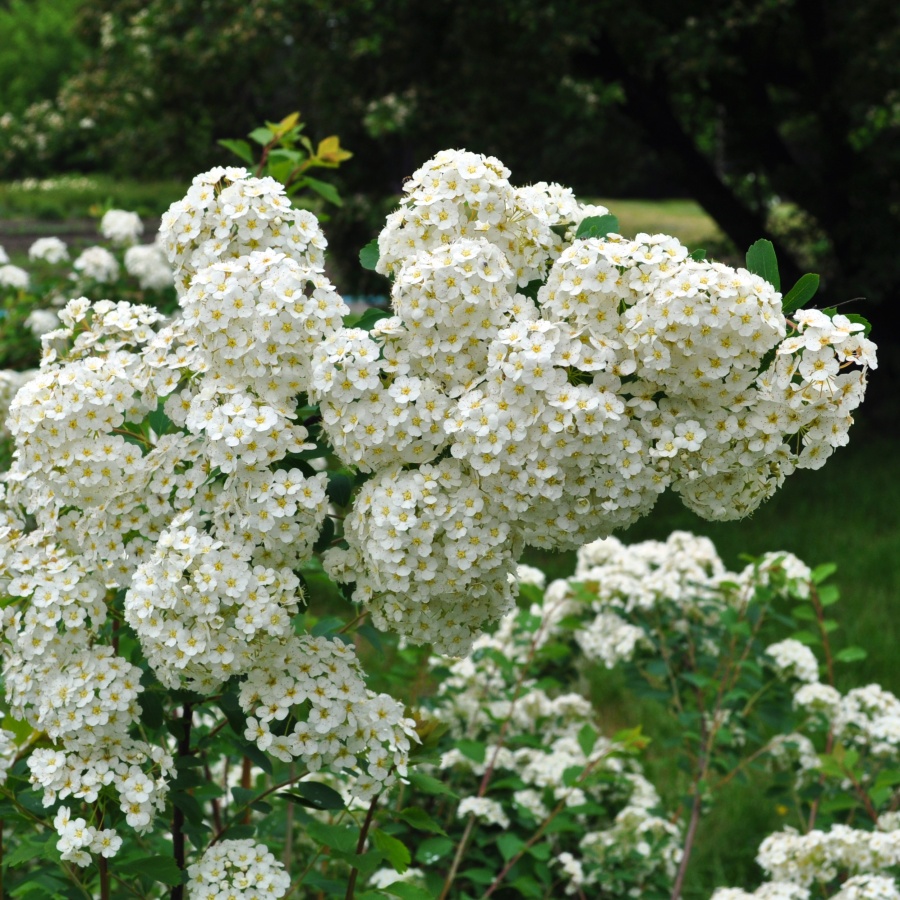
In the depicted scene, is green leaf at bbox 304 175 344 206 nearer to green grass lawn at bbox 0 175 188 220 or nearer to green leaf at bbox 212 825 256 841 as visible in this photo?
green leaf at bbox 212 825 256 841

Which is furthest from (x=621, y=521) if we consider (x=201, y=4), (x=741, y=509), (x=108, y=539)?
(x=201, y=4)

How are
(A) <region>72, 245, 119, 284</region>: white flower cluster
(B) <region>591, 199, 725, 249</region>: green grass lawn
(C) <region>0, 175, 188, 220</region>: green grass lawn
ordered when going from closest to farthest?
(A) <region>72, 245, 119, 284</region>: white flower cluster → (C) <region>0, 175, 188, 220</region>: green grass lawn → (B) <region>591, 199, 725, 249</region>: green grass lawn

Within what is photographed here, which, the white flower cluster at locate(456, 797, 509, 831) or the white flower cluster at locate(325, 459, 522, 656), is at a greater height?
the white flower cluster at locate(325, 459, 522, 656)

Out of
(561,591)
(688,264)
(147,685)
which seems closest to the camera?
(688,264)

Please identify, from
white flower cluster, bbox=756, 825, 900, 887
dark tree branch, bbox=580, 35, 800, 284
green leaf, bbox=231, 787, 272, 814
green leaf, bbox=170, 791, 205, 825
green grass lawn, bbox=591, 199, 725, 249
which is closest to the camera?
green leaf, bbox=170, 791, 205, 825

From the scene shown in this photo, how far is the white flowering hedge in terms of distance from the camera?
1.57m

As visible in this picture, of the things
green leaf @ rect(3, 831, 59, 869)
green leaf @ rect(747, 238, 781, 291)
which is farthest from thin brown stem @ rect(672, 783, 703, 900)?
green leaf @ rect(747, 238, 781, 291)

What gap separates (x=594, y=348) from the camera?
1.59 metres

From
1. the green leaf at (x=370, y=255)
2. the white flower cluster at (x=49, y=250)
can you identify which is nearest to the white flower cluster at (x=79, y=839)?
the green leaf at (x=370, y=255)

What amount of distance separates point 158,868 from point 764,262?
51.9 inches

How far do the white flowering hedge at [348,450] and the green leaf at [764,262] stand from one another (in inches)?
2.4

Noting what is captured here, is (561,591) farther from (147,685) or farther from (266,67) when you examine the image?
(266,67)

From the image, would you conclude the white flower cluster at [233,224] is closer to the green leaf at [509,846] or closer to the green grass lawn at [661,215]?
the green leaf at [509,846]

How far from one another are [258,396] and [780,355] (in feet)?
2.44
